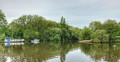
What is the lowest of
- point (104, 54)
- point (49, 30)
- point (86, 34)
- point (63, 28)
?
point (104, 54)

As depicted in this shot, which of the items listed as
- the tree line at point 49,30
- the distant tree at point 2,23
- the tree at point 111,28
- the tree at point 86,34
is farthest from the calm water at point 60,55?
the tree at point 86,34

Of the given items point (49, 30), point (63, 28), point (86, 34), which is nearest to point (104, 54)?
point (86, 34)

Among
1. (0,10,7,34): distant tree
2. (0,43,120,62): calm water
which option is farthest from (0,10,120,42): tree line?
(0,43,120,62): calm water

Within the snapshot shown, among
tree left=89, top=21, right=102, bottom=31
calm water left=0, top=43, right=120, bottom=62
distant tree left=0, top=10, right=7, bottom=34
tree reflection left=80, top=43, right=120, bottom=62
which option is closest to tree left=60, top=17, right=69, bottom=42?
tree left=89, top=21, right=102, bottom=31

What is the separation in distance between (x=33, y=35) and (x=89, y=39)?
28728 mm

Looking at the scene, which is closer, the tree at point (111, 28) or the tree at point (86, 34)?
the tree at point (111, 28)

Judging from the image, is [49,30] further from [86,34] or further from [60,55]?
[60,55]

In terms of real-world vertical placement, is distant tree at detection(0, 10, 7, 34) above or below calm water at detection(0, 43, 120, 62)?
above

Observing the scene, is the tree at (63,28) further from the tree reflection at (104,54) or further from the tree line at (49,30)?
the tree reflection at (104,54)

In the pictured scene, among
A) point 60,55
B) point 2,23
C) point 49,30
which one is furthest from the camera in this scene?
point 49,30

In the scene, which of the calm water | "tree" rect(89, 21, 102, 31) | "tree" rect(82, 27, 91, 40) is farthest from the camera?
"tree" rect(82, 27, 91, 40)

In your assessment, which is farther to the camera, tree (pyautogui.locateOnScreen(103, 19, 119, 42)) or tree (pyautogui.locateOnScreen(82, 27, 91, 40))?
tree (pyautogui.locateOnScreen(82, 27, 91, 40))

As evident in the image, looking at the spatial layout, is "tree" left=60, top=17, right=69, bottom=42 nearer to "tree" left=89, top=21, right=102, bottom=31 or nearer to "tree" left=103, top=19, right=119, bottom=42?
"tree" left=89, top=21, right=102, bottom=31

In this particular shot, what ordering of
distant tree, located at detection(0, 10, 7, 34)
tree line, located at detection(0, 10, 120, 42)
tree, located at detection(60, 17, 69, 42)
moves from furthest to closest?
tree, located at detection(60, 17, 69, 42) → tree line, located at detection(0, 10, 120, 42) → distant tree, located at detection(0, 10, 7, 34)
